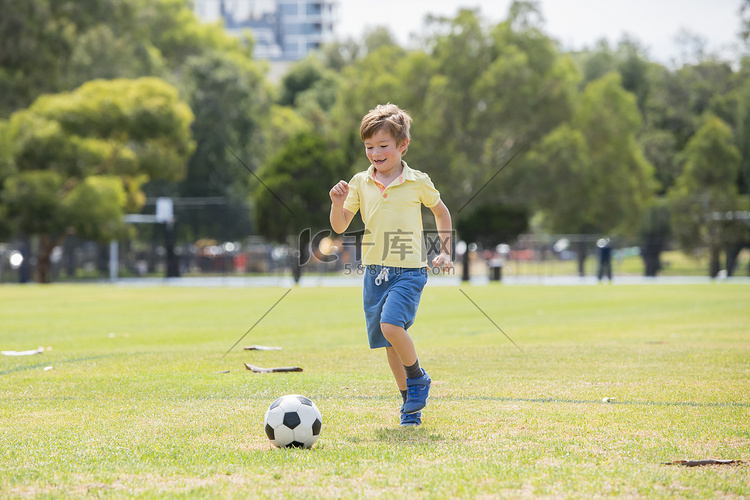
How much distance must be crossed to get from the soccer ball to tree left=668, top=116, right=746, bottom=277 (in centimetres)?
3747

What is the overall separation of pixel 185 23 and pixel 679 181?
37557 millimetres

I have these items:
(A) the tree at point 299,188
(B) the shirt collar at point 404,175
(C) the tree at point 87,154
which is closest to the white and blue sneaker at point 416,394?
(B) the shirt collar at point 404,175

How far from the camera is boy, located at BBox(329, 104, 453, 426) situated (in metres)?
5.21

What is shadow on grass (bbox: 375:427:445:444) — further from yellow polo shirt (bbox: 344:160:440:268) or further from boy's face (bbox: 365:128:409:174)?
boy's face (bbox: 365:128:409:174)

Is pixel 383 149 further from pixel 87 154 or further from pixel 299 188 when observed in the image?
pixel 299 188

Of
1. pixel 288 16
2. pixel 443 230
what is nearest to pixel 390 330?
pixel 443 230

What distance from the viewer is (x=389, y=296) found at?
522 centimetres

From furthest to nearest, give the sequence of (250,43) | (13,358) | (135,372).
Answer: (250,43) → (13,358) → (135,372)

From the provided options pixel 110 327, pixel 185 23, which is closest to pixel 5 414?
pixel 110 327

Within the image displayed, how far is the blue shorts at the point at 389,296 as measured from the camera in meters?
5.18

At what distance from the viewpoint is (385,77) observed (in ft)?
136

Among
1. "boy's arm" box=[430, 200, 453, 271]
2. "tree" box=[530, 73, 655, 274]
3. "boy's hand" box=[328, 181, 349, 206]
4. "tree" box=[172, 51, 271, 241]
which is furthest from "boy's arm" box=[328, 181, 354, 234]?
"tree" box=[172, 51, 271, 241]

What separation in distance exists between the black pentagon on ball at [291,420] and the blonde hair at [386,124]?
1.83 meters

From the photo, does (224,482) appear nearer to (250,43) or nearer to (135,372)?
(135,372)
